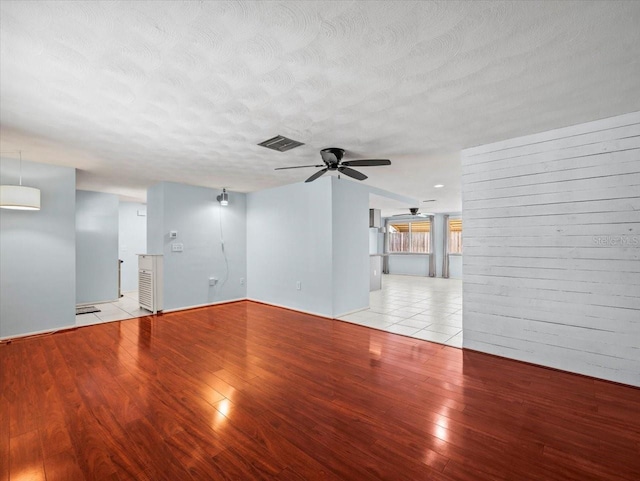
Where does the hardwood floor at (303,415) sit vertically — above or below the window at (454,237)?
below

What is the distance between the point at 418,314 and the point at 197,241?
4549 millimetres

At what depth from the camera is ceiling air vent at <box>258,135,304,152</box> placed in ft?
10.7

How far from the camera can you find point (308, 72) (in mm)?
1995

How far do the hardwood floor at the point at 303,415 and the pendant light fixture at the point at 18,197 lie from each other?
5.76 feet

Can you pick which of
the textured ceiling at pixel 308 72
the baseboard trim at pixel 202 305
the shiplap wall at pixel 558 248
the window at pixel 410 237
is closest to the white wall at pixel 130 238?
the baseboard trim at pixel 202 305

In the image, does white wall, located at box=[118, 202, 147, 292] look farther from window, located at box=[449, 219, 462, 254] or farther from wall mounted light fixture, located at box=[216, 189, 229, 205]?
window, located at box=[449, 219, 462, 254]

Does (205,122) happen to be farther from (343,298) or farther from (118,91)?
(343,298)

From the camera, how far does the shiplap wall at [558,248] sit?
268cm

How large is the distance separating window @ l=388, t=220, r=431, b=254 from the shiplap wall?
26.6ft

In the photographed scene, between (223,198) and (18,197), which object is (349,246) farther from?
(18,197)

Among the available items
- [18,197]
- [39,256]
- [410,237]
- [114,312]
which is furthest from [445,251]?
[18,197]

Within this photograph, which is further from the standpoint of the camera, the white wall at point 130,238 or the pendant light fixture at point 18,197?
the white wall at point 130,238

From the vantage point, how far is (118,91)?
7.34ft

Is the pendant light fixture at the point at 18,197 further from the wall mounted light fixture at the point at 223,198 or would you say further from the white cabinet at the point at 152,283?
the wall mounted light fixture at the point at 223,198
